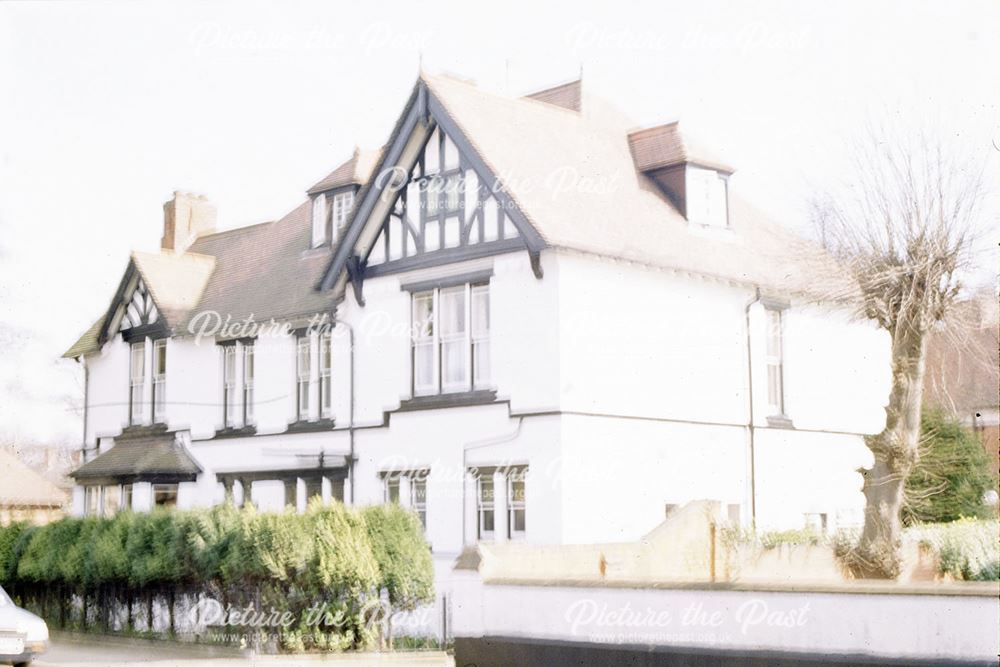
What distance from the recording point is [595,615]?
15.7 meters

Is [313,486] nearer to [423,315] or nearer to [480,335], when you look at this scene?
[423,315]

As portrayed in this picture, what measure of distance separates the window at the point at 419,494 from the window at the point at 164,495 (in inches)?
303

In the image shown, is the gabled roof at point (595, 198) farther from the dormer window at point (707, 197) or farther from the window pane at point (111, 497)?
the window pane at point (111, 497)

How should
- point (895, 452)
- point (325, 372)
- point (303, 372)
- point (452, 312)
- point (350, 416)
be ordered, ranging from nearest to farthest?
point (895, 452)
point (452, 312)
point (350, 416)
point (325, 372)
point (303, 372)

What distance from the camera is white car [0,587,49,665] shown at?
16859 millimetres

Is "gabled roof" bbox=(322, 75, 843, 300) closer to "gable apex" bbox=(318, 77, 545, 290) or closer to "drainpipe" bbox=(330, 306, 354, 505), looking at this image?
"gable apex" bbox=(318, 77, 545, 290)

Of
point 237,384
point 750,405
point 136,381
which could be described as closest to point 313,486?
point 237,384

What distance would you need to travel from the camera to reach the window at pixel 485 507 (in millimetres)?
22531

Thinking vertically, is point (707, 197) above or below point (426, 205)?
above

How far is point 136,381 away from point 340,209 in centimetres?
724

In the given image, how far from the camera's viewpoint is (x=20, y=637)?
17.0 m

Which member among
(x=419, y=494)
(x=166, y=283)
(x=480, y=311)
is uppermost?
(x=166, y=283)

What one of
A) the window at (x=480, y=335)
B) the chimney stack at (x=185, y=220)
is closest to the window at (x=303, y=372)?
the window at (x=480, y=335)

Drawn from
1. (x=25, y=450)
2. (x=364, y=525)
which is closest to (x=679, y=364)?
(x=364, y=525)
